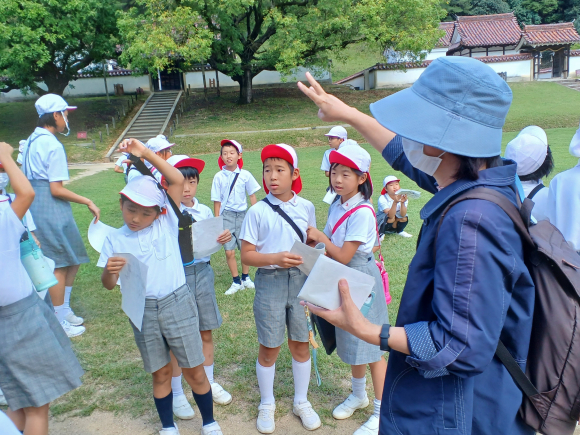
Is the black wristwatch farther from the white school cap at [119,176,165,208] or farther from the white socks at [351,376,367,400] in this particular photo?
the white socks at [351,376,367,400]

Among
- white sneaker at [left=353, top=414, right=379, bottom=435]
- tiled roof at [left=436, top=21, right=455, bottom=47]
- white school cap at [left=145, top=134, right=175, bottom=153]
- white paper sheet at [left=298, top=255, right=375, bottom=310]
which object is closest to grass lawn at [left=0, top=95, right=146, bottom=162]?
white school cap at [left=145, top=134, right=175, bottom=153]

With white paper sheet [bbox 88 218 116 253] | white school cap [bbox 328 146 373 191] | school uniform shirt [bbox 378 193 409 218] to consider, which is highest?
white school cap [bbox 328 146 373 191]

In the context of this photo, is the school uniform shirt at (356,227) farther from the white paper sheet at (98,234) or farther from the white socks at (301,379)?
the white paper sheet at (98,234)

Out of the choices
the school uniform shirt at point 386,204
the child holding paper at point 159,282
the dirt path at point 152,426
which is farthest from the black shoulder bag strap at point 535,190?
the school uniform shirt at point 386,204

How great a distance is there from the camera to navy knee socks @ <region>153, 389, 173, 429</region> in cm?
281

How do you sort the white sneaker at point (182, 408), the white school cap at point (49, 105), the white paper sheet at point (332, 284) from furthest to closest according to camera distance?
the white school cap at point (49, 105), the white sneaker at point (182, 408), the white paper sheet at point (332, 284)

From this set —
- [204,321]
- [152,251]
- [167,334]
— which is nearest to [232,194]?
[204,321]

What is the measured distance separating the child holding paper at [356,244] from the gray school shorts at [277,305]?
0.85 ft

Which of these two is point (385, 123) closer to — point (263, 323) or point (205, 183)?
point (263, 323)

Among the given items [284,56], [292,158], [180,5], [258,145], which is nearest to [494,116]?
[292,158]

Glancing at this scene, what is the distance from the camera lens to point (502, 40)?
105 feet

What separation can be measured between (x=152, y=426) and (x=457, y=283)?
99.8 inches

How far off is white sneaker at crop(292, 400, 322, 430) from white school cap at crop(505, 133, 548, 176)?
213 cm

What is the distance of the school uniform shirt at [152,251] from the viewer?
2.66m
